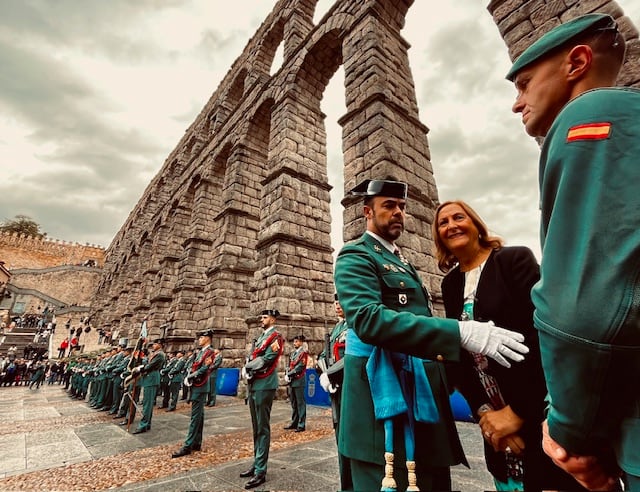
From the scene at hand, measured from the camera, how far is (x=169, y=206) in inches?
687

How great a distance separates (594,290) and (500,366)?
79 centimetres

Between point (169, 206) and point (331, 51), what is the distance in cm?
1325

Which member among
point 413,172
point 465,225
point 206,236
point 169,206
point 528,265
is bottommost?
point 528,265

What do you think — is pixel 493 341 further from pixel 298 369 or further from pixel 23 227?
pixel 23 227

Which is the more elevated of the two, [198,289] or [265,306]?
[198,289]

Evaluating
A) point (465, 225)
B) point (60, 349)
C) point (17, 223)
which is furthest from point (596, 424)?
point (17, 223)

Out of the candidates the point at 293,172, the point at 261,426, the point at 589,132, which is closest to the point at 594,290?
the point at 589,132

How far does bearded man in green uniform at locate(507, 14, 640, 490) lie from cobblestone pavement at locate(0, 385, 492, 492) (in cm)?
248

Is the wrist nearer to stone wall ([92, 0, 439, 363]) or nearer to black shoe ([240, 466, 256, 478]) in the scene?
black shoe ([240, 466, 256, 478])

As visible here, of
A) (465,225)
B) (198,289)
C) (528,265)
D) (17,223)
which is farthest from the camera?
(17,223)

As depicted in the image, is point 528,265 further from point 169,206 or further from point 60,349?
point 60,349

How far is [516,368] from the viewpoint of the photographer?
115cm

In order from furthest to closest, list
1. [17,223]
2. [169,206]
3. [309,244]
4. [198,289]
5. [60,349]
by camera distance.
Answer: [17,223]
[60,349]
[169,206]
[198,289]
[309,244]

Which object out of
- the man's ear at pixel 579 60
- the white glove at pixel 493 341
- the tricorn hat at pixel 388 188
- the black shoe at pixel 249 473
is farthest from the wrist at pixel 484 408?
the black shoe at pixel 249 473
